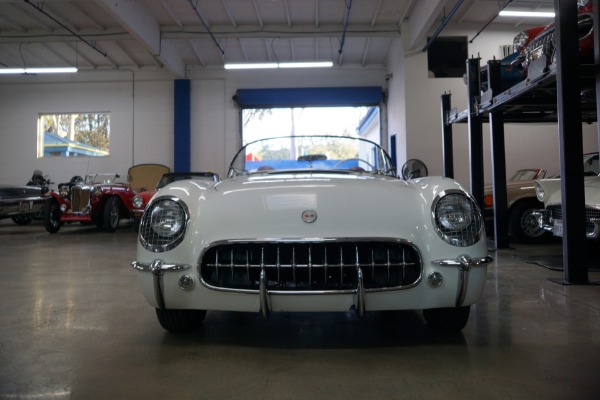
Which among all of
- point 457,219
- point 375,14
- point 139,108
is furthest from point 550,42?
point 139,108

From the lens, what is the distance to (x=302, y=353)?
6.37 feet

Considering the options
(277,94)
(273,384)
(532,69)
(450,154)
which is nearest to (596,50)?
(532,69)

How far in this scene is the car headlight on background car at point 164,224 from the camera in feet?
6.47

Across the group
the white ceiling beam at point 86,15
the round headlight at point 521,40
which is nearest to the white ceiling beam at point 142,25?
the white ceiling beam at point 86,15

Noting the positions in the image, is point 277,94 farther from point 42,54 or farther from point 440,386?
point 440,386

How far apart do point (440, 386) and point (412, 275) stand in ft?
1.54

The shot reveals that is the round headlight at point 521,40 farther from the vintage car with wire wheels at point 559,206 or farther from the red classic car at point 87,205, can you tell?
the red classic car at point 87,205

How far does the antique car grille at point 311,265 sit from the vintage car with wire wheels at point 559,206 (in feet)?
8.82

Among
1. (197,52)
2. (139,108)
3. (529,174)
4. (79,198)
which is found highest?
(197,52)

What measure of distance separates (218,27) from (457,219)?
32.6 ft

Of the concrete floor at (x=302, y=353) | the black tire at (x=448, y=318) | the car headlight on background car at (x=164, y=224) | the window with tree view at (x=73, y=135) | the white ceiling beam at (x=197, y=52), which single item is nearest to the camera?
the concrete floor at (x=302, y=353)

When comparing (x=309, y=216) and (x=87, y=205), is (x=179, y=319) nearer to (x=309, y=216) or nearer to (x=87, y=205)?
(x=309, y=216)

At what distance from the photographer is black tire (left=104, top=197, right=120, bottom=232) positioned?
8.59 m

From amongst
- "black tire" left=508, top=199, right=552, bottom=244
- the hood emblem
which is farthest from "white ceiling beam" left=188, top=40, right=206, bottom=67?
the hood emblem
